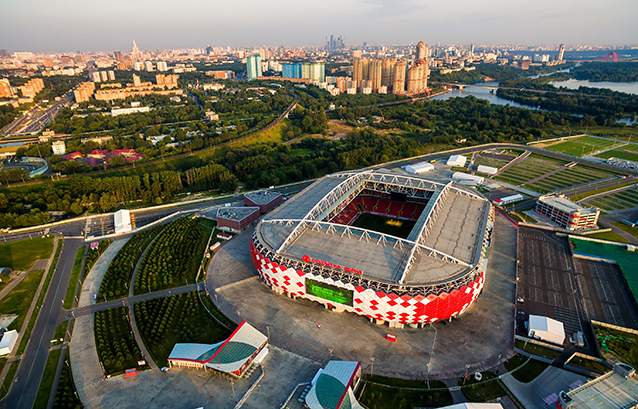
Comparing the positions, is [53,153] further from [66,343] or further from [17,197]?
[66,343]

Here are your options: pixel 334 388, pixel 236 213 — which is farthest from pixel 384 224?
pixel 334 388

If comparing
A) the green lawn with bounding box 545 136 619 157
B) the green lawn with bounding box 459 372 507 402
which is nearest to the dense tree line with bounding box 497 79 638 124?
the green lawn with bounding box 545 136 619 157

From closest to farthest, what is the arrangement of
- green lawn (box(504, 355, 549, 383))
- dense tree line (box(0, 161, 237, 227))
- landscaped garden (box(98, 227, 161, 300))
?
green lawn (box(504, 355, 549, 383)) < landscaped garden (box(98, 227, 161, 300)) < dense tree line (box(0, 161, 237, 227))

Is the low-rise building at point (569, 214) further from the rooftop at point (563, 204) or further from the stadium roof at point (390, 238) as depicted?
the stadium roof at point (390, 238)

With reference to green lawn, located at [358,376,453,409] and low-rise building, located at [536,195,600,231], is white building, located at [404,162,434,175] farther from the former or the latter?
green lawn, located at [358,376,453,409]

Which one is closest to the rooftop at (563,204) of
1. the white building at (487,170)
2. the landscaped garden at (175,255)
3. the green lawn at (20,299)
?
the white building at (487,170)

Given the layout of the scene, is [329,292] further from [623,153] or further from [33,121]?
[33,121]
